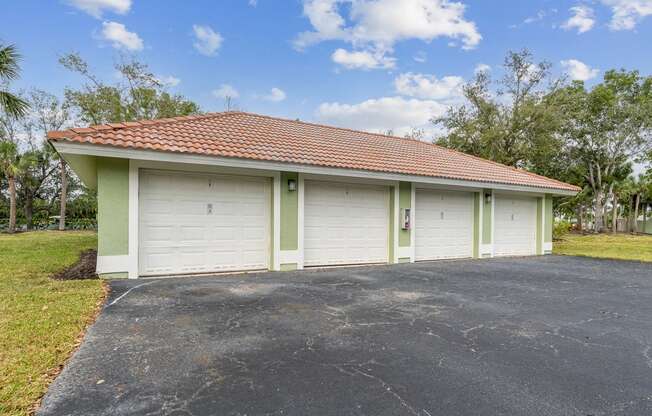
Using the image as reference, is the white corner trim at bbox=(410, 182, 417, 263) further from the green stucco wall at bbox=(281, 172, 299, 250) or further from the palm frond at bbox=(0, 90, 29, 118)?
the palm frond at bbox=(0, 90, 29, 118)

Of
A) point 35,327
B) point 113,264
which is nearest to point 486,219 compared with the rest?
point 113,264

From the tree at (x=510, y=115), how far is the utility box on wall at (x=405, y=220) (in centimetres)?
1620

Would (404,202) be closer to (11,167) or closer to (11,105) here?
(11,105)

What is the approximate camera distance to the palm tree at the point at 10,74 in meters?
9.74

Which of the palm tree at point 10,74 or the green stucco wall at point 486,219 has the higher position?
the palm tree at point 10,74

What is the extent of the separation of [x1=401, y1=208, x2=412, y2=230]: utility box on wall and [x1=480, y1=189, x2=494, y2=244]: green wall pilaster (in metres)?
3.20

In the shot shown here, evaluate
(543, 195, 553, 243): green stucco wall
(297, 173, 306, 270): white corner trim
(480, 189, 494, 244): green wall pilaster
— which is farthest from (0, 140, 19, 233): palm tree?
(543, 195, 553, 243): green stucco wall

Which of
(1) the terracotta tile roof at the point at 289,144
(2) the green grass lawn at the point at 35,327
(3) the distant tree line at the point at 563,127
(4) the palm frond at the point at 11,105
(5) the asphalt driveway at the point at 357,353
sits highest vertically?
(3) the distant tree line at the point at 563,127

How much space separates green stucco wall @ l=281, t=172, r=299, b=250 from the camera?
8.39 metres

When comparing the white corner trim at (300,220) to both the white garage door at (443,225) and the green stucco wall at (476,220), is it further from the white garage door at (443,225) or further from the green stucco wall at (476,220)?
the green stucco wall at (476,220)

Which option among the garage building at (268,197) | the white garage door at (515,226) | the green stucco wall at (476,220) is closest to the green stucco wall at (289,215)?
the garage building at (268,197)

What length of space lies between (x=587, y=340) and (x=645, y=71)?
119ft

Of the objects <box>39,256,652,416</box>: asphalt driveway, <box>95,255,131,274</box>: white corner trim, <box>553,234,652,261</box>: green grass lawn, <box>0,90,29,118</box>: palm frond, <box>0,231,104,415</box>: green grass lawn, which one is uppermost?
<box>0,90,29,118</box>: palm frond

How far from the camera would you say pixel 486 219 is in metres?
11.8
